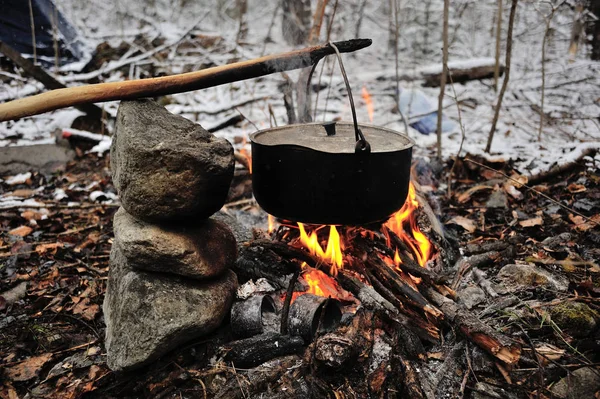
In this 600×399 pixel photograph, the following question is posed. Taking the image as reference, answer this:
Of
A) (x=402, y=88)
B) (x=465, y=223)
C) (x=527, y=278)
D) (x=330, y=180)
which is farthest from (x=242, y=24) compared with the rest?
(x=527, y=278)

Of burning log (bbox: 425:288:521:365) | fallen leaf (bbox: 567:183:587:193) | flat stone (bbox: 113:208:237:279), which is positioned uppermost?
flat stone (bbox: 113:208:237:279)

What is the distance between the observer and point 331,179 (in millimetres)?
2066

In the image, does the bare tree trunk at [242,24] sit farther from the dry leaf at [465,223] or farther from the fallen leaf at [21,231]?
the dry leaf at [465,223]

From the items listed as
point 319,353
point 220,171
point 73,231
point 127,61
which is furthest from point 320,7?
point 127,61

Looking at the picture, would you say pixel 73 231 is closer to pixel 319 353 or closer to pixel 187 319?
pixel 187 319

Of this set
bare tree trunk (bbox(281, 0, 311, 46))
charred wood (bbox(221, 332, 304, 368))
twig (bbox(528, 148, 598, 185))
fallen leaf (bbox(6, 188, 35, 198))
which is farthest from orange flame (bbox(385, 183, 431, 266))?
bare tree trunk (bbox(281, 0, 311, 46))

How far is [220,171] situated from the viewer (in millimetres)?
2012

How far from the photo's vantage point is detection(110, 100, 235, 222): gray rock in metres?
1.92

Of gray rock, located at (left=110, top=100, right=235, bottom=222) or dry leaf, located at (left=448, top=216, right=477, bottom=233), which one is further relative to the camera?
dry leaf, located at (left=448, top=216, right=477, bottom=233)

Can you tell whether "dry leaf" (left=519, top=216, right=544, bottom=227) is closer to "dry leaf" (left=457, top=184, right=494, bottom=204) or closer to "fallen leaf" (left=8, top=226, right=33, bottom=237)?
"dry leaf" (left=457, top=184, right=494, bottom=204)

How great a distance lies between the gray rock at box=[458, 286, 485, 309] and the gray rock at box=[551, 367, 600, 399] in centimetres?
63

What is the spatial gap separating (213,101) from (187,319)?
5201mm

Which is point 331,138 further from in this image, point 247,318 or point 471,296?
point 471,296

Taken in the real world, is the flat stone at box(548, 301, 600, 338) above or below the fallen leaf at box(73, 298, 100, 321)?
above
